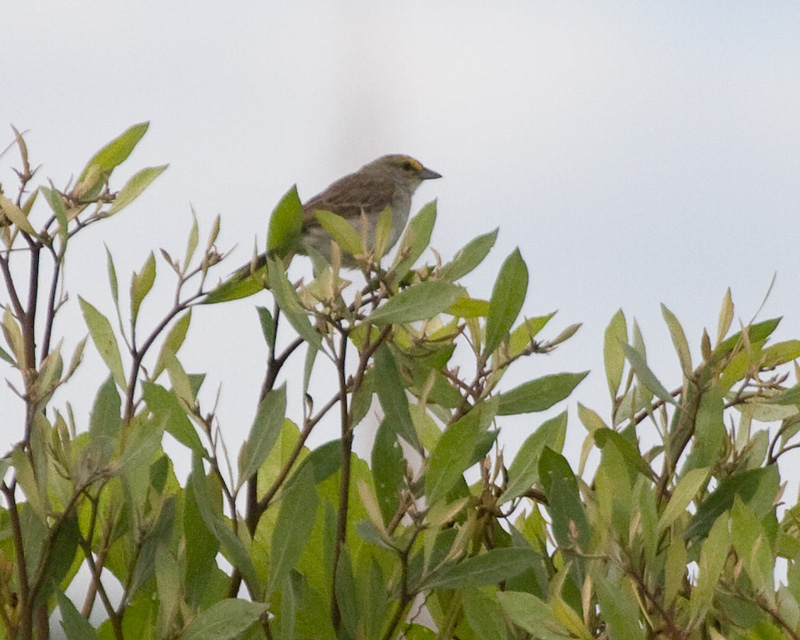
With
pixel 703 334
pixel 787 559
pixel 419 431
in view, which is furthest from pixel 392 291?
pixel 787 559

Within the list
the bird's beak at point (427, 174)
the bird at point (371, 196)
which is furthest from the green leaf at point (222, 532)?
the bird's beak at point (427, 174)

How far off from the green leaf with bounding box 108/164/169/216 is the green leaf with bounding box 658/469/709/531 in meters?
0.36

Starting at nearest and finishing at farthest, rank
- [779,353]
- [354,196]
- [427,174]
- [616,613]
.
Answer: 1. [616,613]
2. [779,353]
3. [354,196]
4. [427,174]

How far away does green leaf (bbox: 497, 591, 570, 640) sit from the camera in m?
0.42

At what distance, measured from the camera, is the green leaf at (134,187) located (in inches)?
24.5

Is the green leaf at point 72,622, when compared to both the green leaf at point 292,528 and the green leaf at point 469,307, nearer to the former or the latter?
the green leaf at point 292,528

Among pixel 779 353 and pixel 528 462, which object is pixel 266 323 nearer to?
pixel 528 462

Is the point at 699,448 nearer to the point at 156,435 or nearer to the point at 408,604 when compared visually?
the point at 408,604

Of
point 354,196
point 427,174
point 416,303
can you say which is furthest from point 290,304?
point 427,174

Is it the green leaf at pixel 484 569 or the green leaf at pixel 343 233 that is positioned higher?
the green leaf at pixel 343 233

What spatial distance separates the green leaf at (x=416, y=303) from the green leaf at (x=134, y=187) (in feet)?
0.69

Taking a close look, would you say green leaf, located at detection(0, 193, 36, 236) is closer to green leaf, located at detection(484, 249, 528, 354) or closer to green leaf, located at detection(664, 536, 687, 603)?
green leaf, located at detection(484, 249, 528, 354)

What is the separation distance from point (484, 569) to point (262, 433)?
136 mm

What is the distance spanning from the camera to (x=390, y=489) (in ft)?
1.75
